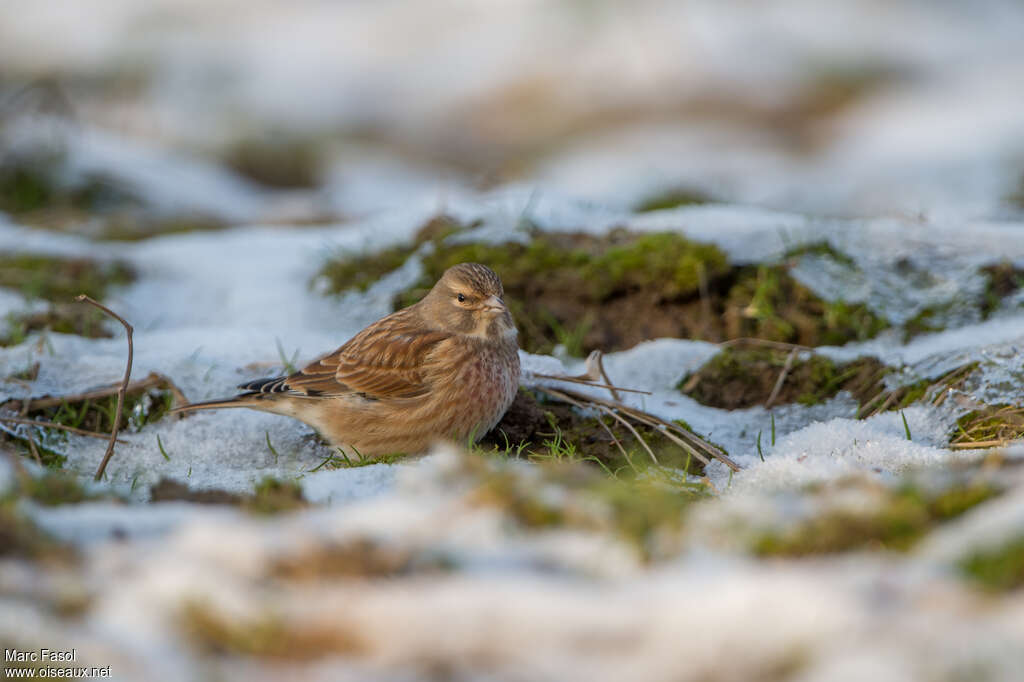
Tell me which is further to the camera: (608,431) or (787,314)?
(787,314)

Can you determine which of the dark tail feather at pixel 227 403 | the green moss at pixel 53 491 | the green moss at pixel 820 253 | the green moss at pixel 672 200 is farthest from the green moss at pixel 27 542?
the green moss at pixel 672 200

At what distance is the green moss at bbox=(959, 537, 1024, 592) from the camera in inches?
78.9

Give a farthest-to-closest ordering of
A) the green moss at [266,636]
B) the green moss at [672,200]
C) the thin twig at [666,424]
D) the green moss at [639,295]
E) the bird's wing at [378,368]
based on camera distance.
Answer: the green moss at [672,200], the green moss at [639,295], the bird's wing at [378,368], the thin twig at [666,424], the green moss at [266,636]

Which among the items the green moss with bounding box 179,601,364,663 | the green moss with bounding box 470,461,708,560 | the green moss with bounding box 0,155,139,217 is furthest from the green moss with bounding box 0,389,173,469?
the green moss with bounding box 0,155,139,217

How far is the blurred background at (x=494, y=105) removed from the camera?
10781mm

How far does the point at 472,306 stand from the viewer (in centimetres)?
511

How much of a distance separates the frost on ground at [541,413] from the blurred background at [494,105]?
91mm

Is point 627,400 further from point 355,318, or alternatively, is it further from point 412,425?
point 355,318

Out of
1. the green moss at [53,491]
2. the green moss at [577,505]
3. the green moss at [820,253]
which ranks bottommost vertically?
the green moss at [820,253]

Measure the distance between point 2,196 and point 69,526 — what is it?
28.7 feet

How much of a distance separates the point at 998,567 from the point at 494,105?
53.3ft

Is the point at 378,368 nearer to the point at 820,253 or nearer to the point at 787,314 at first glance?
the point at 787,314

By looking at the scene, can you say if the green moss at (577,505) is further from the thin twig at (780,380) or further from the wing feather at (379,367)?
the thin twig at (780,380)

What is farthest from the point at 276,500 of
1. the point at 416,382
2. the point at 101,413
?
the point at 101,413
